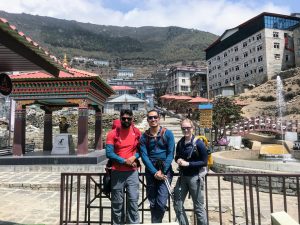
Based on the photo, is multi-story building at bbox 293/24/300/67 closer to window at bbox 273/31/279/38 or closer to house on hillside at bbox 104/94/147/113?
window at bbox 273/31/279/38

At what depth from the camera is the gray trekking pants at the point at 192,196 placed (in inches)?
180

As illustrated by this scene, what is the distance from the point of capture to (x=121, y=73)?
363ft

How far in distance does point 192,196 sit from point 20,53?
11.9 ft

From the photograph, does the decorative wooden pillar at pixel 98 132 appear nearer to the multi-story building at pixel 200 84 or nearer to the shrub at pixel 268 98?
the shrub at pixel 268 98

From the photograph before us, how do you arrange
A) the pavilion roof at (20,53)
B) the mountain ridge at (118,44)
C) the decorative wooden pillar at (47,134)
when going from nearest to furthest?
the pavilion roof at (20,53), the decorative wooden pillar at (47,134), the mountain ridge at (118,44)

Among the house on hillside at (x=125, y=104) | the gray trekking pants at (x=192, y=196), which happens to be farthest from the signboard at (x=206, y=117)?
the house on hillside at (x=125, y=104)

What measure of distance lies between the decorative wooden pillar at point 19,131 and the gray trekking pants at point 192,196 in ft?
36.4

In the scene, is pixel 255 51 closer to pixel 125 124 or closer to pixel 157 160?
pixel 125 124

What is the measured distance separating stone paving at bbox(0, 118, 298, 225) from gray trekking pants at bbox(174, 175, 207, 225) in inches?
66.3

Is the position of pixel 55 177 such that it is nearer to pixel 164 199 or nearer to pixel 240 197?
pixel 240 197

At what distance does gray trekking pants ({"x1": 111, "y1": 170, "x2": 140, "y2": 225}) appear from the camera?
465 centimetres

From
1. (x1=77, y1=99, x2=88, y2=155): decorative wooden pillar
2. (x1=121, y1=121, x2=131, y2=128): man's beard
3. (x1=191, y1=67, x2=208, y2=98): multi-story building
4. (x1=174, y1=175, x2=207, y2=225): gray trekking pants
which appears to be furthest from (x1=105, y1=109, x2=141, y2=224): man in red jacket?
(x1=191, y1=67, x2=208, y2=98): multi-story building

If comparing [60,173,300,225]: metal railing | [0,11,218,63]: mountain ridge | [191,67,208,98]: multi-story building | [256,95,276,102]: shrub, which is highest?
[0,11,218,63]: mountain ridge

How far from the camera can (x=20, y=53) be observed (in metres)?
4.66
